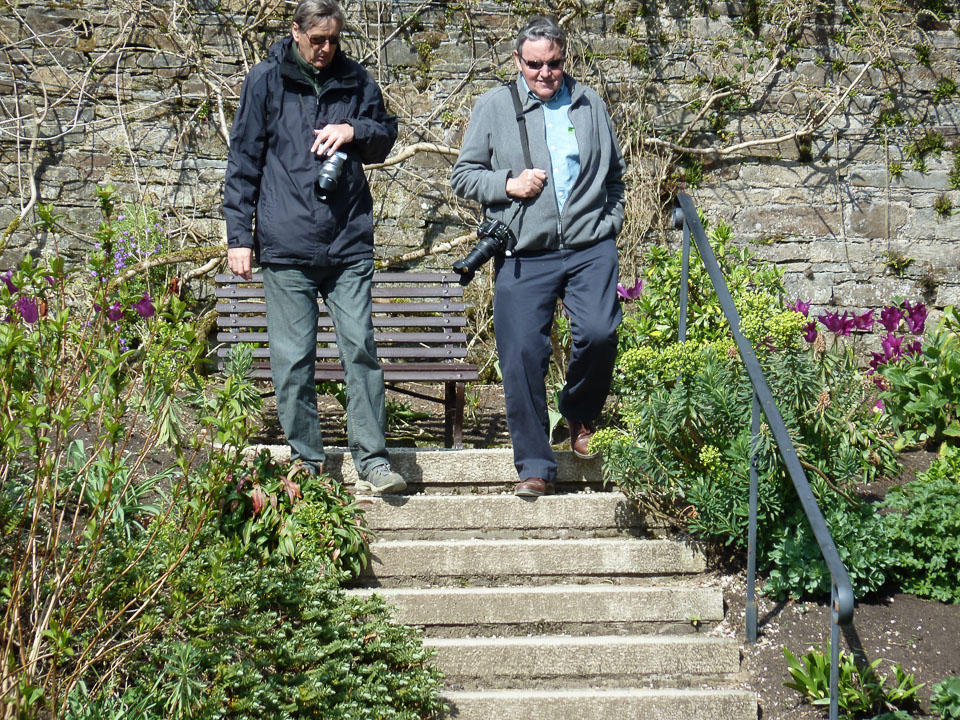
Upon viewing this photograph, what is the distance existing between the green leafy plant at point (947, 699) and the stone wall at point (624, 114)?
3.80 m

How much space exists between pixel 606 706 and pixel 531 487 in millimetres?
953

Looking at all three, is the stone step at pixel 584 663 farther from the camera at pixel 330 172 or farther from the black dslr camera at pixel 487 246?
the camera at pixel 330 172

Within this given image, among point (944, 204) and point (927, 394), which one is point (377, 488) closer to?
point (927, 394)

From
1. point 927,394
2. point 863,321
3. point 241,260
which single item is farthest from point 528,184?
point 863,321

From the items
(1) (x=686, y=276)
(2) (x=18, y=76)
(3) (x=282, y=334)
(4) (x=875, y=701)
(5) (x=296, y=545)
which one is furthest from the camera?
(2) (x=18, y=76)

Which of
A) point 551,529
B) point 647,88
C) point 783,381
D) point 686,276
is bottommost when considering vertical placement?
point 551,529

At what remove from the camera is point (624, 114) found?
6.60 m

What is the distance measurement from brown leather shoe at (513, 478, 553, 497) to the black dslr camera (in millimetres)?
807

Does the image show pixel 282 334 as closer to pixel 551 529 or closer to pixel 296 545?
pixel 296 545

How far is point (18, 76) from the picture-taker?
6.29m

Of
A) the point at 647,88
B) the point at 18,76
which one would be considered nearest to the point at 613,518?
the point at 647,88

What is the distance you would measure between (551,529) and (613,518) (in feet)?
0.82

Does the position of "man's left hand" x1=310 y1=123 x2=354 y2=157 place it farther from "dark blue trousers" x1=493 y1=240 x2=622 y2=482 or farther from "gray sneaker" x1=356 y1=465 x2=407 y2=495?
"gray sneaker" x1=356 y1=465 x2=407 y2=495

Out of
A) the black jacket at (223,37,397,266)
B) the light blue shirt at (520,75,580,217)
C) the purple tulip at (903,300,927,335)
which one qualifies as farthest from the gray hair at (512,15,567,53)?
the purple tulip at (903,300,927,335)
